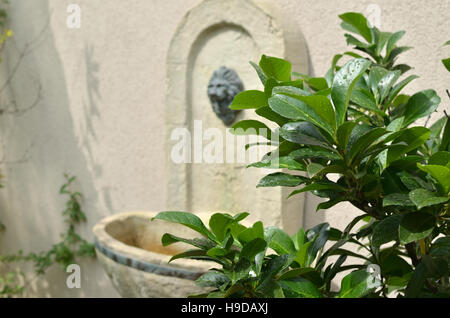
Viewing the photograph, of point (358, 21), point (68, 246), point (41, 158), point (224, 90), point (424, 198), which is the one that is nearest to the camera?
point (424, 198)

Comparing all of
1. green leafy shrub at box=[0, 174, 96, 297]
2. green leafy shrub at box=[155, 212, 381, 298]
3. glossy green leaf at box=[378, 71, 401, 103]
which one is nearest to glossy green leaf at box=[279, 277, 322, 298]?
green leafy shrub at box=[155, 212, 381, 298]

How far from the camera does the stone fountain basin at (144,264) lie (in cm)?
155

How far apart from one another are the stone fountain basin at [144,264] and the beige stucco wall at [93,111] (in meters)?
0.39

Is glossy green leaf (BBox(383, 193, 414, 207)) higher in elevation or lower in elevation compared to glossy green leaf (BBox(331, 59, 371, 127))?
lower

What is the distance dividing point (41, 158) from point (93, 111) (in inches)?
28.5

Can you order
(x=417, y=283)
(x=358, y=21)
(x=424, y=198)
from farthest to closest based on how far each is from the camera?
(x=358, y=21) → (x=417, y=283) → (x=424, y=198)

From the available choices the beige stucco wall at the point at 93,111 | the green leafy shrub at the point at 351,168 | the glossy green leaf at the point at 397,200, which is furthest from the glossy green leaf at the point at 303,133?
the beige stucco wall at the point at 93,111

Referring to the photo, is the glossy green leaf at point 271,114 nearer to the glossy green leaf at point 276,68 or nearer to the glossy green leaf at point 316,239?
the glossy green leaf at point 276,68

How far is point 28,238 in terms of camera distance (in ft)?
11.8

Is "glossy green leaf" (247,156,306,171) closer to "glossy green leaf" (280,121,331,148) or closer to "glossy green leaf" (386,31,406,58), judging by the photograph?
"glossy green leaf" (280,121,331,148)

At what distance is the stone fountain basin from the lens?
1.55 m

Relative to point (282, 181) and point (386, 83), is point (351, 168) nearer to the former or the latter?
point (282, 181)

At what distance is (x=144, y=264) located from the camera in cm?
164

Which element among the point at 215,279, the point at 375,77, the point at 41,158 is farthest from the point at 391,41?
the point at 41,158
